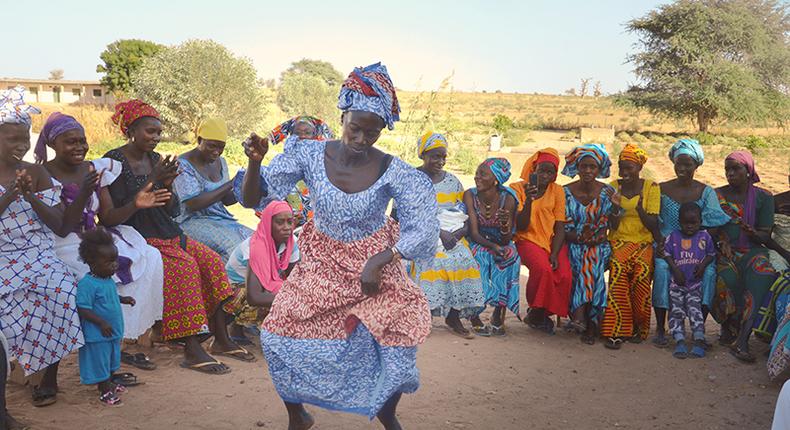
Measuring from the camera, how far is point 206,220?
20.7 feet

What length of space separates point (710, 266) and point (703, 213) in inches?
19.5

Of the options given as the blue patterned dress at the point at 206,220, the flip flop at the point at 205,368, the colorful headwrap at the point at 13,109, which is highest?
the colorful headwrap at the point at 13,109

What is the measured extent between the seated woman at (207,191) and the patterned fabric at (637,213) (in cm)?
346

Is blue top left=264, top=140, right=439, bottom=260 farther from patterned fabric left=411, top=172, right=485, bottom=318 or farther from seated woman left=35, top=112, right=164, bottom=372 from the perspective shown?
patterned fabric left=411, top=172, right=485, bottom=318

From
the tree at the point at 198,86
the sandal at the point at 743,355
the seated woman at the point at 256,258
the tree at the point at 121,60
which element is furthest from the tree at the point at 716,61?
the seated woman at the point at 256,258

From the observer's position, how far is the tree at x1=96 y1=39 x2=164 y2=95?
1519 inches

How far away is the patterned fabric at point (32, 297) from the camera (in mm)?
4379

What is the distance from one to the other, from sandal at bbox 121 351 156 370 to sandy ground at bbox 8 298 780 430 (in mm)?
75

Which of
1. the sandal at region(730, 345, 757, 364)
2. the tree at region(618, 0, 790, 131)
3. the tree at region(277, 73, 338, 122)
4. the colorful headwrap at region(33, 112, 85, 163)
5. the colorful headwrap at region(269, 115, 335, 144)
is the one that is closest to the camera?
the colorful headwrap at region(33, 112, 85, 163)

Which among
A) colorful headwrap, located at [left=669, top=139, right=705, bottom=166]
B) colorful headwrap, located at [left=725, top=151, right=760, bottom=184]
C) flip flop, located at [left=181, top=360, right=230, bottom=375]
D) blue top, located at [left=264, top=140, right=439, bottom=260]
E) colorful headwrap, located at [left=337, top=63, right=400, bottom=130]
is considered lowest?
flip flop, located at [left=181, top=360, right=230, bottom=375]

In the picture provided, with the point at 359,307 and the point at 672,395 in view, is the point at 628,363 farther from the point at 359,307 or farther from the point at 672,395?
the point at 359,307

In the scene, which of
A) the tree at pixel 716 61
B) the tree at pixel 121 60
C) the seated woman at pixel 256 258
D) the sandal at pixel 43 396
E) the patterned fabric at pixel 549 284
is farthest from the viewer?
the tree at pixel 121 60

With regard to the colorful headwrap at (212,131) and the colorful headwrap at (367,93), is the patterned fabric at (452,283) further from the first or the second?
the colorful headwrap at (367,93)

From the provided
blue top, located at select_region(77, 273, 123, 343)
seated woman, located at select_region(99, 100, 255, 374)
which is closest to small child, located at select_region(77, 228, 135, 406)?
blue top, located at select_region(77, 273, 123, 343)
